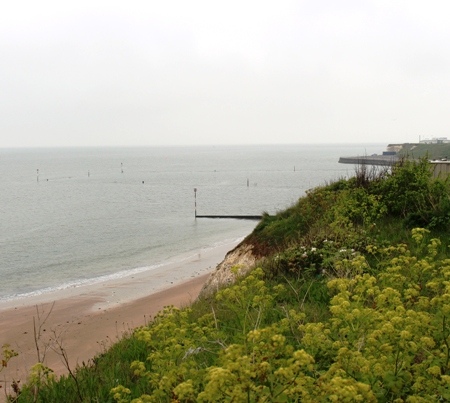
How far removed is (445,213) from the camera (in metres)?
11.2

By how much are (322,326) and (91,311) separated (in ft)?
65.0

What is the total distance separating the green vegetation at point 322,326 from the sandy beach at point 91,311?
6.61 m

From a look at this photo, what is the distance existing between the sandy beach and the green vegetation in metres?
6.61

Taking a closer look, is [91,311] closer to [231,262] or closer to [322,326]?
[231,262]

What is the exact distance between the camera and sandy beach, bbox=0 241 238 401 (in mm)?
17375

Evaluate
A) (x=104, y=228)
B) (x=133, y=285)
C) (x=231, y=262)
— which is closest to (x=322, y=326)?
(x=231, y=262)

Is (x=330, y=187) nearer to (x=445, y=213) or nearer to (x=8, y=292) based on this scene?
(x=445, y=213)

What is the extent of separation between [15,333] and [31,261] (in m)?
A: 15.4

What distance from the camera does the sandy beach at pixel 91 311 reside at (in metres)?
17.4

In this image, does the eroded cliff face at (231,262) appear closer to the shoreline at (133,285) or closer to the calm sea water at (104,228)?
the calm sea water at (104,228)

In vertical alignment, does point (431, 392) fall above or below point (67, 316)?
above

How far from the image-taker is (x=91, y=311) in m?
22.6

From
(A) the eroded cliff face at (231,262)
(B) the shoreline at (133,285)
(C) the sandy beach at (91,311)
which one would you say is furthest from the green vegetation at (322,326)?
(B) the shoreline at (133,285)

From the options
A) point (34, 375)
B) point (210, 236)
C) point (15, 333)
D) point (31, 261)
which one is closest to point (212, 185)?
point (210, 236)
